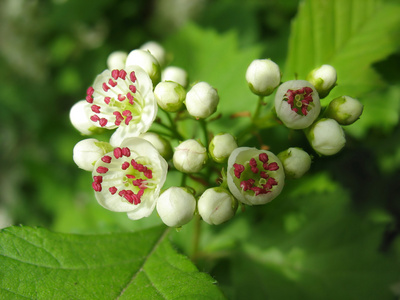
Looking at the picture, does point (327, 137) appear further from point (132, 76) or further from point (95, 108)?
point (95, 108)

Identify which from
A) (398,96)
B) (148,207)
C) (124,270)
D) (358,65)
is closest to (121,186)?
(148,207)

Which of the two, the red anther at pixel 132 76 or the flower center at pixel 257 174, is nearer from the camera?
the flower center at pixel 257 174

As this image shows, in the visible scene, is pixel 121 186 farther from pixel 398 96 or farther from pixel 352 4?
pixel 398 96

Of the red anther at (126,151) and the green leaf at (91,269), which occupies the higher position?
the red anther at (126,151)

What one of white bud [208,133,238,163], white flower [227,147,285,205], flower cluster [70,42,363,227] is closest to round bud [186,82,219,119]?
flower cluster [70,42,363,227]

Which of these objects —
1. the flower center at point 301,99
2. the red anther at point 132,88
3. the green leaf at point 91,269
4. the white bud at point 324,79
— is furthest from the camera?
the red anther at point 132,88

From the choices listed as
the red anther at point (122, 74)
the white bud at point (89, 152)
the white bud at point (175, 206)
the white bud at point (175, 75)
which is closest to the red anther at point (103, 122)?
the white bud at point (89, 152)

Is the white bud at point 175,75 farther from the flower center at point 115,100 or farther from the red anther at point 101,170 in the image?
the red anther at point 101,170
